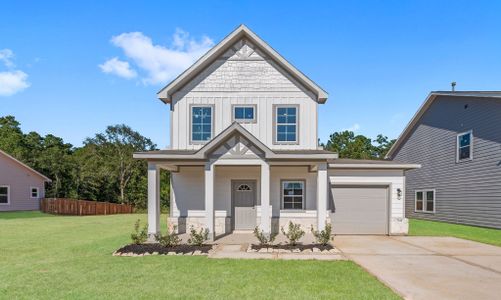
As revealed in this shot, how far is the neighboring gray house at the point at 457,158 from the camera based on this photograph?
50.2 ft

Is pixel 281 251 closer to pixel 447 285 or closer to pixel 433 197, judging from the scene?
pixel 447 285

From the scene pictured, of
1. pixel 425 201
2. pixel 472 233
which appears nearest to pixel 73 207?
pixel 425 201

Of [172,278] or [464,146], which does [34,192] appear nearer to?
[172,278]

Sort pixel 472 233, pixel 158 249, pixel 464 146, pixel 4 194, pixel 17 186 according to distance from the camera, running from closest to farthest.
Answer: pixel 158 249, pixel 472 233, pixel 464 146, pixel 4 194, pixel 17 186

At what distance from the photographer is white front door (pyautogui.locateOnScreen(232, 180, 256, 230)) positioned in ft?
44.4

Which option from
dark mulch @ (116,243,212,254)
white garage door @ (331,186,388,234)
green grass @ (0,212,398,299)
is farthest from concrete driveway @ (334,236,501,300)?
dark mulch @ (116,243,212,254)

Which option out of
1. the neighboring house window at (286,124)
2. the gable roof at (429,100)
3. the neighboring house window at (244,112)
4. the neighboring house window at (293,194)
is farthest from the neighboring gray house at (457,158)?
the neighboring house window at (244,112)

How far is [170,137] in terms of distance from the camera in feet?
43.9

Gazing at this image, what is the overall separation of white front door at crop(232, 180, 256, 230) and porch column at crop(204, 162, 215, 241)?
2.39 metres

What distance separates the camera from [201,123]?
1338 centimetres

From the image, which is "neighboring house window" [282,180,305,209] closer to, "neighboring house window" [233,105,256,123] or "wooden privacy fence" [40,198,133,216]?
"neighboring house window" [233,105,256,123]

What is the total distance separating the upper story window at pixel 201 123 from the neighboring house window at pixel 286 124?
2.81 meters

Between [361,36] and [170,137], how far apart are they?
9781mm

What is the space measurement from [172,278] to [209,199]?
4.80 m
